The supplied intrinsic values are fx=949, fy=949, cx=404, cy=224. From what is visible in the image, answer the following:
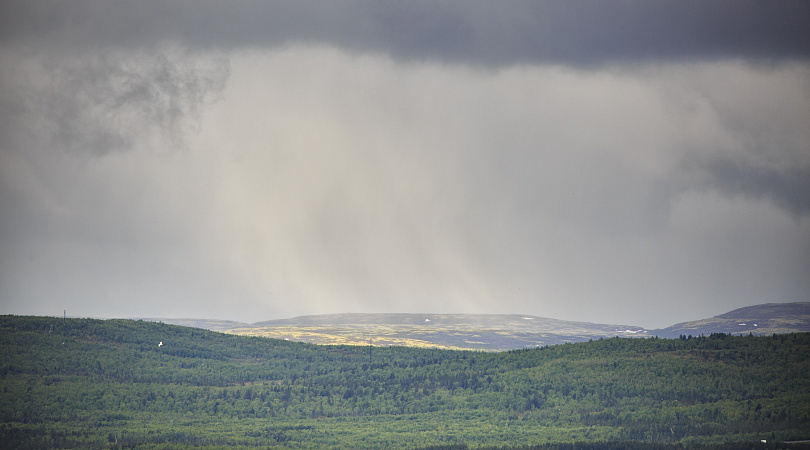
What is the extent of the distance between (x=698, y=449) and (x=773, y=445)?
15.0m

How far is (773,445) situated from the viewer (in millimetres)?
196625

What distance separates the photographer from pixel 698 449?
19962cm
